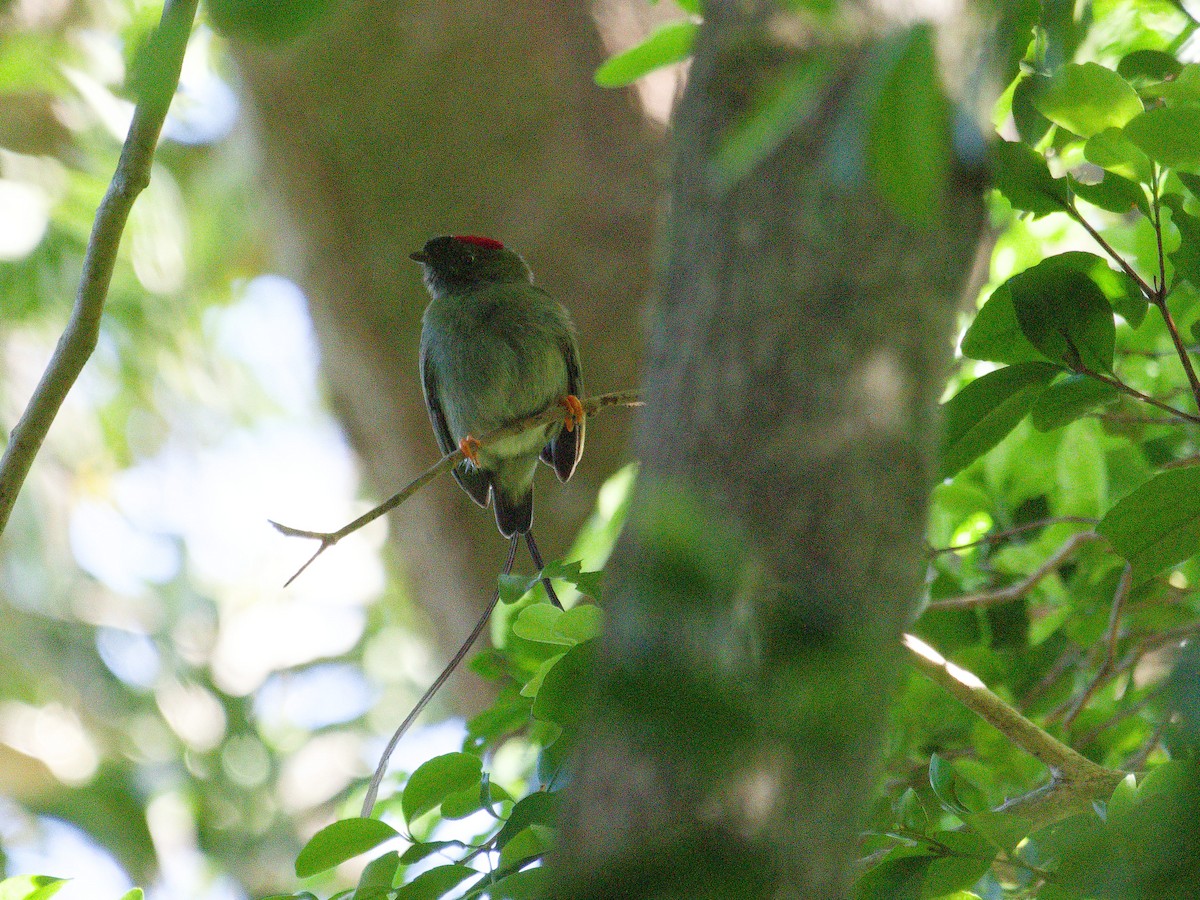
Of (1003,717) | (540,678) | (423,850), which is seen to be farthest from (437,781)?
(1003,717)

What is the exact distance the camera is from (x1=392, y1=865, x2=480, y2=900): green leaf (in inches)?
62.2

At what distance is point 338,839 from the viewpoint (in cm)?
177

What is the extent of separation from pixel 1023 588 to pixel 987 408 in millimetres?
928

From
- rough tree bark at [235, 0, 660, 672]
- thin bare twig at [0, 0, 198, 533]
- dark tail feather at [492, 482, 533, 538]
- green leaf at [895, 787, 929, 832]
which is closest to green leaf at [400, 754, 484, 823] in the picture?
green leaf at [895, 787, 929, 832]

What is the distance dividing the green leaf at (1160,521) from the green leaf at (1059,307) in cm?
24

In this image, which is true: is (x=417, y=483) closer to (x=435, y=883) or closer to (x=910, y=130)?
(x=435, y=883)

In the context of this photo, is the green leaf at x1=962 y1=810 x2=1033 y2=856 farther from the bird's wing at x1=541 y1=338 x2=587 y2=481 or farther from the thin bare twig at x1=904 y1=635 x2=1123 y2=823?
the bird's wing at x1=541 y1=338 x2=587 y2=481

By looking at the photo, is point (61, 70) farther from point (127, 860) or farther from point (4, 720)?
point (4, 720)

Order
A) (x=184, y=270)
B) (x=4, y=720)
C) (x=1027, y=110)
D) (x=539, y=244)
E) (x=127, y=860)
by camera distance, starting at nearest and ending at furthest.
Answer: (x=1027, y=110), (x=539, y=244), (x=127, y=860), (x=184, y=270), (x=4, y=720)

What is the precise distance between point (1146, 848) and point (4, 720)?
10789mm

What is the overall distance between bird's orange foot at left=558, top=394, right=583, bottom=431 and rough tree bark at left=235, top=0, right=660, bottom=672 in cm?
105

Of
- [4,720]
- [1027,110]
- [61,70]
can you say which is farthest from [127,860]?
[1027,110]

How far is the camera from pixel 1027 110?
1786 millimetres

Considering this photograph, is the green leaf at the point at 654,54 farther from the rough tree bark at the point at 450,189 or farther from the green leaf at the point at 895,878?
the rough tree bark at the point at 450,189
